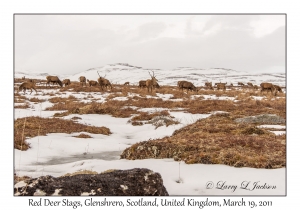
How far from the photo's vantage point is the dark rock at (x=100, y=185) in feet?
11.0

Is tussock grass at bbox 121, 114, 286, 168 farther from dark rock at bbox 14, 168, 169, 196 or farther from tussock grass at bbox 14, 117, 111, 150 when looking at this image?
tussock grass at bbox 14, 117, 111, 150

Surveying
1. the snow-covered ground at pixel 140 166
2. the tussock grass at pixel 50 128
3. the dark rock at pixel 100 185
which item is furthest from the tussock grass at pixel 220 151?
the tussock grass at pixel 50 128

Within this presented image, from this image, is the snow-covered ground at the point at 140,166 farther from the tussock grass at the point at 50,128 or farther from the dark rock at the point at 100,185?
the dark rock at the point at 100,185

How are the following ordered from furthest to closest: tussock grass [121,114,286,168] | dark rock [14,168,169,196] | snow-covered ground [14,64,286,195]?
1. tussock grass [121,114,286,168]
2. snow-covered ground [14,64,286,195]
3. dark rock [14,168,169,196]

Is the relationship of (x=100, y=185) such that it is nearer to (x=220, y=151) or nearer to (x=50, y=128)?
(x=220, y=151)

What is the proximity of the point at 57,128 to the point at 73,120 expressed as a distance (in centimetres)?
209

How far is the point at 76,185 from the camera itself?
3473 mm

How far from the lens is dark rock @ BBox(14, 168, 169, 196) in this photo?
336 centimetres

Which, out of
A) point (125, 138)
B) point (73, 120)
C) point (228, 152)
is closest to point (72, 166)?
point (228, 152)

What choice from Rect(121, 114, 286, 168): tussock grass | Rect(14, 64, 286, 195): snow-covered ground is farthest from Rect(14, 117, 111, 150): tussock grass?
Rect(121, 114, 286, 168): tussock grass

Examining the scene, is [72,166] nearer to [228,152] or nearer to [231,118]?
[228,152]

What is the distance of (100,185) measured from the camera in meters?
3.51

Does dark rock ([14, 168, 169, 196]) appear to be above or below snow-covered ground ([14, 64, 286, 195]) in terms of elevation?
above

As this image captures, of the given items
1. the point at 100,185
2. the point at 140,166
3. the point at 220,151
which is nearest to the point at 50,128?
the point at 140,166
